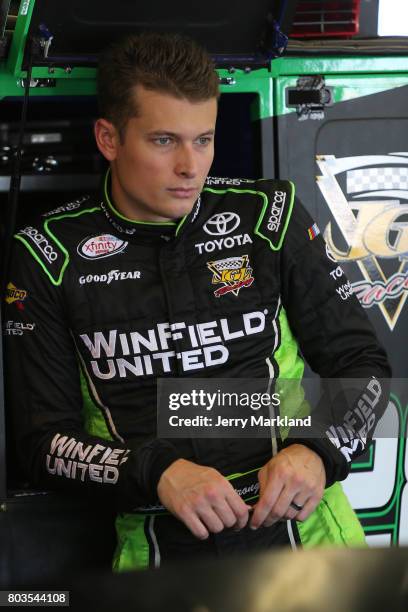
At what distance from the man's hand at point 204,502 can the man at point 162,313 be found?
12 centimetres

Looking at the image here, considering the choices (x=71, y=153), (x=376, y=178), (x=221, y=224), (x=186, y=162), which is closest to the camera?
(x=186, y=162)

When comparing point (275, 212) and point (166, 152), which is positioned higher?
point (166, 152)

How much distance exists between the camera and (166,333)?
166 centimetres

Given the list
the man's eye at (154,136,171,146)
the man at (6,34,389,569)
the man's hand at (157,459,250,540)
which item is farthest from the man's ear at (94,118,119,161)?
the man's hand at (157,459,250,540)

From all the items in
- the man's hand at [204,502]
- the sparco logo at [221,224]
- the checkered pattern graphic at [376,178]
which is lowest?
the man's hand at [204,502]

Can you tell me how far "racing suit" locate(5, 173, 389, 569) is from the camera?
1.63 m

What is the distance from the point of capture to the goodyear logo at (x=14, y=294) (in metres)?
1.67

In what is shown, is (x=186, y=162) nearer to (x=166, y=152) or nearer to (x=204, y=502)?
(x=166, y=152)

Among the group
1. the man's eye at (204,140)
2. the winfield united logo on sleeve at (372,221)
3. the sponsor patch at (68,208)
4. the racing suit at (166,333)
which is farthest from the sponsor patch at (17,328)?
the winfield united logo on sleeve at (372,221)

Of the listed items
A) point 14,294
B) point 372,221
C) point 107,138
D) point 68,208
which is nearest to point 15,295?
point 14,294

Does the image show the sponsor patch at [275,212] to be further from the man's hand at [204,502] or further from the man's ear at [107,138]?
the man's hand at [204,502]

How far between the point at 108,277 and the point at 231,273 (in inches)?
9.0

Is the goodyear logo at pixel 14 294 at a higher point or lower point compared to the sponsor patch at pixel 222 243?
lower

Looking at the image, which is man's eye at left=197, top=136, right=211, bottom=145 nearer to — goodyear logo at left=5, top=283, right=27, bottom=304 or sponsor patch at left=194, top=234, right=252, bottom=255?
sponsor patch at left=194, top=234, right=252, bottom=255
